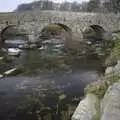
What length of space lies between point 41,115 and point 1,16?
31.0 metres

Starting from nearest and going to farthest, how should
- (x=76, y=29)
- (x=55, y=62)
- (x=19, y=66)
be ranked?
(x=19, y=66), (x=55, y=62), (x=76, y=29)

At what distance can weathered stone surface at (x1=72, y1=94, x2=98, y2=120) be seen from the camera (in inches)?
496

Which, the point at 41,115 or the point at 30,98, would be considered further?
the point at 30,98

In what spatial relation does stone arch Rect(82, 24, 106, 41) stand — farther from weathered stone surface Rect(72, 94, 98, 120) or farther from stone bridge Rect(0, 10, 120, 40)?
weathered stone surface Rect(72, 94, 98, 120)

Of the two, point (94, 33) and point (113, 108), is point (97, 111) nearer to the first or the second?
point (113, 108)

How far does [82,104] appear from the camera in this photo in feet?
47.3

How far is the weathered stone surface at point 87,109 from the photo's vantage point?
1259 centimetres

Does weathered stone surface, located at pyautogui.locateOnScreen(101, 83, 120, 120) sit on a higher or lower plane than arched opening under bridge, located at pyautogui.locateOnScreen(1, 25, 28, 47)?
higher

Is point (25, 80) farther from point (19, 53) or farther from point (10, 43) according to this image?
point (10, 43)

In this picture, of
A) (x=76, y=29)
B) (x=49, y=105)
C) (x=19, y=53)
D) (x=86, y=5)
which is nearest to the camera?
(x=49, y=105)

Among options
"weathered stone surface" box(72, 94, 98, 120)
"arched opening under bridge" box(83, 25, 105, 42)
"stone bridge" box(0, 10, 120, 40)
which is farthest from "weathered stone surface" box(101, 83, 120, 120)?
"arched opening under bridge" box(83, 25, 105, 42)

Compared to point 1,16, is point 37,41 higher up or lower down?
lower down

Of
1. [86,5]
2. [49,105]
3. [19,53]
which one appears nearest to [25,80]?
[49,105]

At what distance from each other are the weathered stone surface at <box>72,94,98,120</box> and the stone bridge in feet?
101
